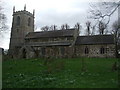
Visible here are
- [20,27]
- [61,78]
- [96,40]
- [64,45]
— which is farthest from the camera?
[20,27]

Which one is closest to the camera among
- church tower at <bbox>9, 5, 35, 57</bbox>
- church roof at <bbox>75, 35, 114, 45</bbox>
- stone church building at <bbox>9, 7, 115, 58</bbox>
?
church roof at <bbox>75, 35, 114, 45</bbox>

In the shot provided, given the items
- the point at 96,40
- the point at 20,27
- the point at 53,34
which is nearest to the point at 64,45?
the point at 53,34

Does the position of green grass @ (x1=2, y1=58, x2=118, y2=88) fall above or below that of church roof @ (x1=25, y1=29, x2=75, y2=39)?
below

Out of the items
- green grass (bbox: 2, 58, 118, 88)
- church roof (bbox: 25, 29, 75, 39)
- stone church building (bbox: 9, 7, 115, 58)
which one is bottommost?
green grass (bbox: 2, 58, 118, 88)

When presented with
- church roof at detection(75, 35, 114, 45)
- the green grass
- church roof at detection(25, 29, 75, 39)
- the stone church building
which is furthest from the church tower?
the green grass

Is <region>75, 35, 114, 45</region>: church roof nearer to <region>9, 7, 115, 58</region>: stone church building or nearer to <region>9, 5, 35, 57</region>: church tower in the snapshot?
<region>9, 7, 115, 58</region>: stone church building

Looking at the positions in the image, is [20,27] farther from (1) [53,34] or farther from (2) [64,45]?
(2) [64,45]

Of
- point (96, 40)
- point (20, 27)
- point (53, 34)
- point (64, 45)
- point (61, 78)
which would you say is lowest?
point (61, 78)

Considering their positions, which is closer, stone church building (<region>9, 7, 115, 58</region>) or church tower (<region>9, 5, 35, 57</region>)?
stone church building (<region>9, 7, 115, 58</region>)

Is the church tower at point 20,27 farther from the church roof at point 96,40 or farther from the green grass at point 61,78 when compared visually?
the green grass at point 61,78

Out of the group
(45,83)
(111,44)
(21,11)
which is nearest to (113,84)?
(45,83)

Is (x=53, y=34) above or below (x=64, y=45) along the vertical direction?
above

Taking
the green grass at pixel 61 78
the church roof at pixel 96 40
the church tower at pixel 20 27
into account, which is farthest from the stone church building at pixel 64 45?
the green grass at pixel 61 78

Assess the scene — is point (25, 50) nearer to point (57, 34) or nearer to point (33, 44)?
point (33, 44)
